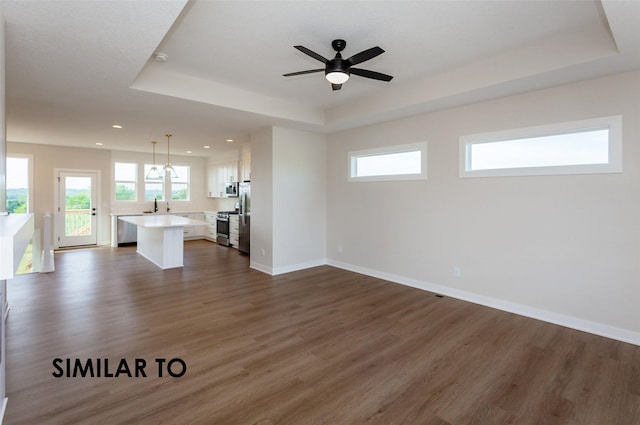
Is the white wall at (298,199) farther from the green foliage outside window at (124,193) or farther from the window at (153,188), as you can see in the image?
the green foliage outside window at (124,193)

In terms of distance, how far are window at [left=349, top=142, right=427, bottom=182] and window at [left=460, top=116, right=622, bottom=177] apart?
0.67m

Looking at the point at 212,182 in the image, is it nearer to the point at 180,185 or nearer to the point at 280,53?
the point at 180,185

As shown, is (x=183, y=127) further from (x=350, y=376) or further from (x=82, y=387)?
(x=350, y=376)

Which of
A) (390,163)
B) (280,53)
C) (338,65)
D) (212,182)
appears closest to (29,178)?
(212,182)

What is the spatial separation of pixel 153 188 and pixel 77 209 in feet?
6.29

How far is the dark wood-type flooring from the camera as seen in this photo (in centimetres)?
208

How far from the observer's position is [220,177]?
9461 mm

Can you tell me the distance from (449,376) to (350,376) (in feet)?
2.61

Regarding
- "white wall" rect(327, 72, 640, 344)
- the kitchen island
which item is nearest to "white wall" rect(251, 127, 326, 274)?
"white wall" rect(327, 72, 640, 344)

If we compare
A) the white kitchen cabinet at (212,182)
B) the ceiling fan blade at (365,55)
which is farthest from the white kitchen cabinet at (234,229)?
the ceiling fan blade at (365,55)

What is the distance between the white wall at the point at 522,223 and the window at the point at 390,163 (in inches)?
4.7

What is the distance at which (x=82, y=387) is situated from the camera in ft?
7.57

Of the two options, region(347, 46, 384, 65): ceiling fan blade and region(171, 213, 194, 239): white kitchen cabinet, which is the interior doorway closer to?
region(171, 213, 194, 239): white kitchen cabinet

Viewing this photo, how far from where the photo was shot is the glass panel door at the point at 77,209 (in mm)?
8000
